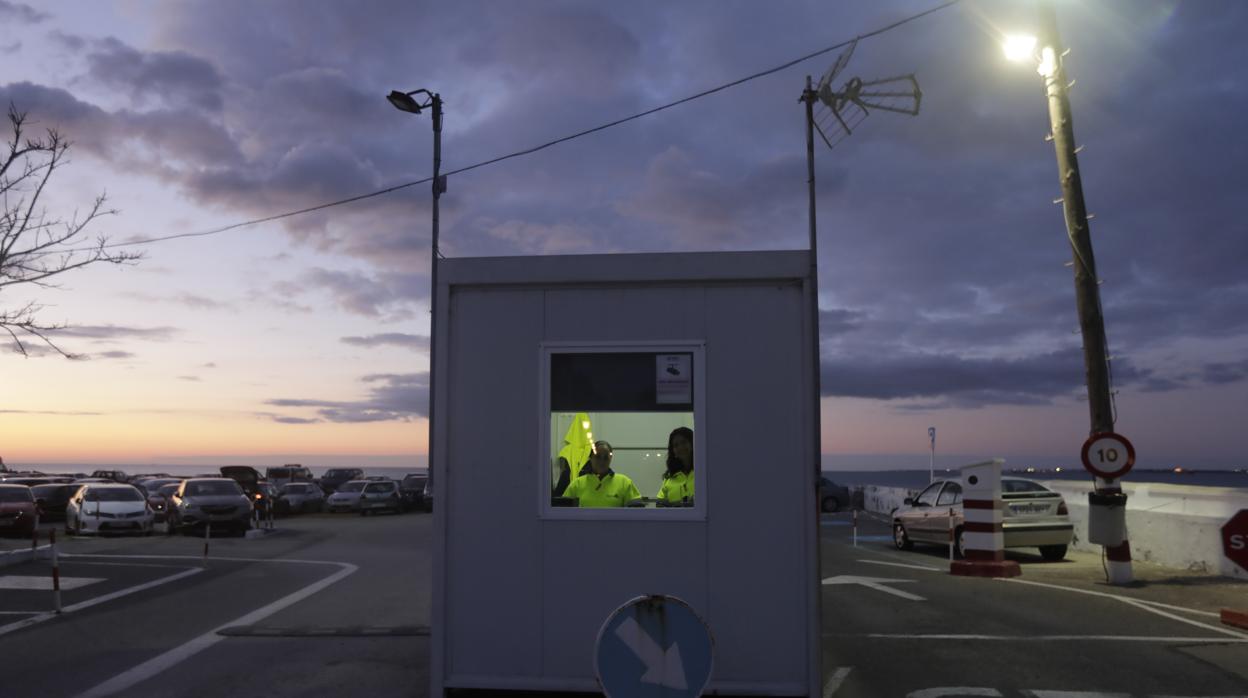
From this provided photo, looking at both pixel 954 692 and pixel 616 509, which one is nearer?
pixel 616 509

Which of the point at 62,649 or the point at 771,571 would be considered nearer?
the point at 771,571

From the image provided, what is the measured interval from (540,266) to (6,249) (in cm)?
1624

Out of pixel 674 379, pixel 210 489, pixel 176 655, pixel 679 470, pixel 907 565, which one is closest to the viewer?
pixel 674 379

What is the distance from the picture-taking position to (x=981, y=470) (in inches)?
575

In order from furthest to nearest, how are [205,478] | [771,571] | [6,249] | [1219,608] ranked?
1. [205,478]
2. [6,249]
3. [1219,608]
4. [771,571]

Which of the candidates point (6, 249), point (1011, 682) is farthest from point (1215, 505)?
point (6, 249)

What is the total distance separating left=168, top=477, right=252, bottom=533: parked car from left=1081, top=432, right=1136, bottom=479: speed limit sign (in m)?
21.7

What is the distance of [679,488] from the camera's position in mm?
7395

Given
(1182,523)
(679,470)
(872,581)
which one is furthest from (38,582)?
(1182,523)

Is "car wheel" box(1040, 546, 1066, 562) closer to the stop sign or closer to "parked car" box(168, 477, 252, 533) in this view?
the stop sign

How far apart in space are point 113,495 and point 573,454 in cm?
2278

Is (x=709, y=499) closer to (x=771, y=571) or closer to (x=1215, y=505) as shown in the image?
(x=771, y=571)

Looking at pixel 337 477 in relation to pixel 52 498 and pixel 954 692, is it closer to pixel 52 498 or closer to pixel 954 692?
pixel 52 498

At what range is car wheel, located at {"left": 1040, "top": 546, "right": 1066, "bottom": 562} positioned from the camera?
663 inches
